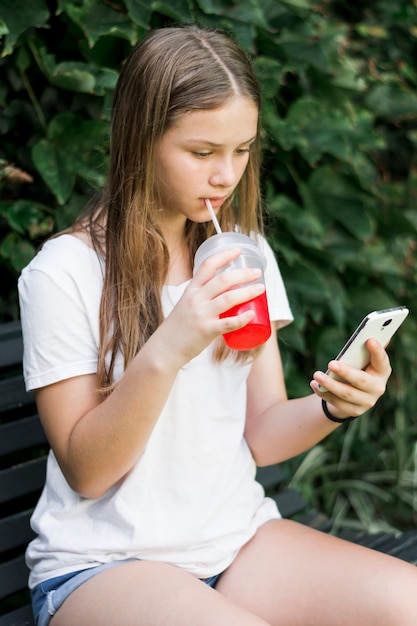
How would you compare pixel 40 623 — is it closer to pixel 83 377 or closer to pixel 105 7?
pixel 83 377

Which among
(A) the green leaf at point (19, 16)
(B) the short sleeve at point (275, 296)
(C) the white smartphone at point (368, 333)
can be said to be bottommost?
(B) the short sleeve at point (275, 296)

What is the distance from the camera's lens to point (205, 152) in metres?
1.42

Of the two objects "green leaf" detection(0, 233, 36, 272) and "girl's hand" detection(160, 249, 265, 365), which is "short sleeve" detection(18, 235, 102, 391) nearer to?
"girl's hand" detection(160, 249, 265, 365)

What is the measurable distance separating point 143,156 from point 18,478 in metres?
0.84

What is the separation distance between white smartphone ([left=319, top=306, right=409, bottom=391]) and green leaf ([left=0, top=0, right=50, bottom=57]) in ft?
3.55

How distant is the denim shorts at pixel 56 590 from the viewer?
1392 millimetres

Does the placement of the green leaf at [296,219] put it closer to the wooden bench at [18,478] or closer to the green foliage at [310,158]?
the green foliage at [310,158]

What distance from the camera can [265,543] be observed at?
1.61 meters

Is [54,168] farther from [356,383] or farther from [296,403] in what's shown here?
[356,383]

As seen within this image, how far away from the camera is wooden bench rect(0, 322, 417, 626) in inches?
67.9

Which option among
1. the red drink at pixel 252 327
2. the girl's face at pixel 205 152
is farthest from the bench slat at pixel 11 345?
the red drink at pixel 252 327

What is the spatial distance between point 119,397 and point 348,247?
1.52 meters

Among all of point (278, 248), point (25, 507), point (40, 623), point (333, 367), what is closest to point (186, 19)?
point (278, 248)

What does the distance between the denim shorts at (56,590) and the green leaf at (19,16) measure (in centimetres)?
118
